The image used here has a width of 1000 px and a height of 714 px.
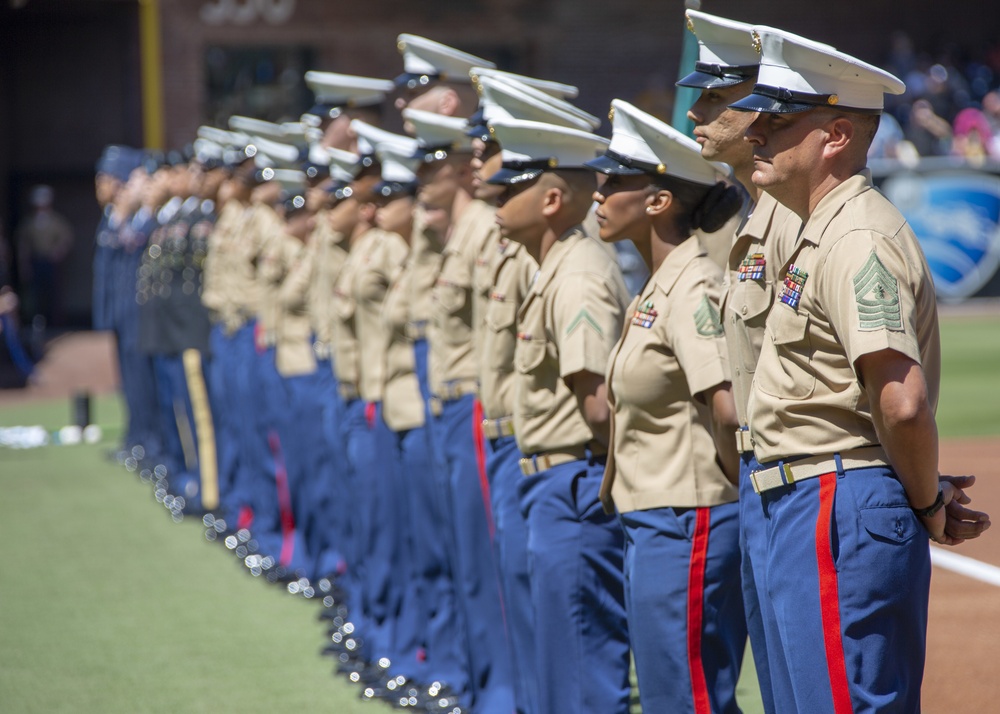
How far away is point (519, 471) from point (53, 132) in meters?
19.3

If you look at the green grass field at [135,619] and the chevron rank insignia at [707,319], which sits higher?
the chevron rank insignia at [707,319]

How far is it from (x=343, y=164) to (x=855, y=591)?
467cm

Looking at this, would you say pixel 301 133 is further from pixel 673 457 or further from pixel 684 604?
pixel 684 604

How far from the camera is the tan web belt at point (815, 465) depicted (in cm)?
318

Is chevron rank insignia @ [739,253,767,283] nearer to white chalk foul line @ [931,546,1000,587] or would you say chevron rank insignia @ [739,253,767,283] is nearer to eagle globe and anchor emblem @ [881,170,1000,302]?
white chalk foul line @ [931,546,1000,587]

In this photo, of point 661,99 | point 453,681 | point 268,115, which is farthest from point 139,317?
point 268,115

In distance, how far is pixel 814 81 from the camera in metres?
3.24

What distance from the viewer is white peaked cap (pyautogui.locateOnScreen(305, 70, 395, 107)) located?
787 centimetres

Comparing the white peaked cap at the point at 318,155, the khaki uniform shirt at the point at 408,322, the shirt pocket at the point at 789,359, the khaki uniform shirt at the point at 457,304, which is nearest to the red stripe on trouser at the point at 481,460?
the khaki uniform shirt at the point at 457,304

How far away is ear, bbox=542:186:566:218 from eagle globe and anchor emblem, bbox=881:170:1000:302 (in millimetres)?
16102

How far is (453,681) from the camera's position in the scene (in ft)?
20.0

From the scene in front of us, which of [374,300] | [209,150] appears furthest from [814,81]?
[209,150]

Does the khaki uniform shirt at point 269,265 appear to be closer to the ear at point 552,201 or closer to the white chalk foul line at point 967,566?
the white chalk foul line at point 967,566

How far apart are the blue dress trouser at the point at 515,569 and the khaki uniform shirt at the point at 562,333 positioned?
271 mm
